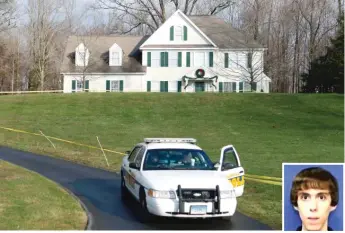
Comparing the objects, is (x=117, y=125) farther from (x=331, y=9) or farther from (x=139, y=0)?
(x=331, y=9)

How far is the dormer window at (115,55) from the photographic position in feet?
170

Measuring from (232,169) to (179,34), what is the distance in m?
40.6

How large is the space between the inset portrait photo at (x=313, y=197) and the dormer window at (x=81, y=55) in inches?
1804

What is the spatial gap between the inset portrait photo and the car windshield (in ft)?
12.6

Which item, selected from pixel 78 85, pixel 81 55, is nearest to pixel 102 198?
pixel 78 85

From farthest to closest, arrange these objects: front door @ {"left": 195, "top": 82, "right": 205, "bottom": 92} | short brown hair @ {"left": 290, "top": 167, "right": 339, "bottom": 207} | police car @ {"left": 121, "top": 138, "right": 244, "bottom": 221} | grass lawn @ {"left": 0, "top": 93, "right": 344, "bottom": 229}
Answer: front door @ {"left": 195, "top": 82, "right": 205, "bottom": 92}
grass lawn @ {"left": 0, "top": 93, "right": 344, "bottom": 229}
police car @ {"left": 121, "top": 138, "right": 244, "bottom": 221}
short brown hair @ {"left": 290, "top": 167, "right": 339, "bottom": 207}

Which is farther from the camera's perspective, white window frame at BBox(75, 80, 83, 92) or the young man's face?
white window frame at BBox(75, 80, 83, 92)

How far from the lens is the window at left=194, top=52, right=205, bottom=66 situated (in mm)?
50750

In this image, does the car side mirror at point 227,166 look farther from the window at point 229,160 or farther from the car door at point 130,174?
the car door at point 130,174

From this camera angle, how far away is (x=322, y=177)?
7.00m

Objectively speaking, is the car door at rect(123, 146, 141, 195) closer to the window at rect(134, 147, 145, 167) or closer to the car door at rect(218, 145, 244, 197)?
the window at rect(134, 147, 145, 167)

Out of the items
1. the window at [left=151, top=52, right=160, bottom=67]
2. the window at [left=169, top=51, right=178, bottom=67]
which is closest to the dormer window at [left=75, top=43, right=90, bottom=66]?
Result: the window at [left=151, top=52, right=160, bottom=67]

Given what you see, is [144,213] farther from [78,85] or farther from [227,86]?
[78,85]

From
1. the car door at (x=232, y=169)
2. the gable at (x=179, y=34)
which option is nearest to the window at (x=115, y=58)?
the gable at (x=179, y=34)
